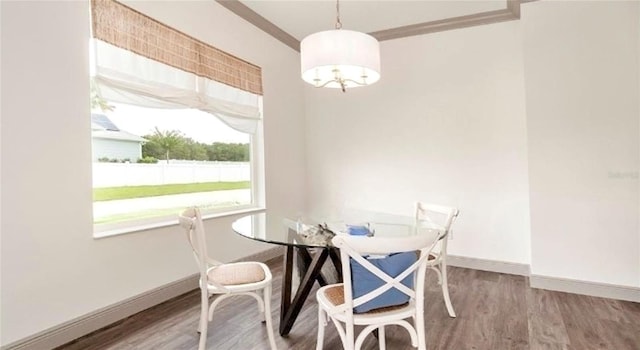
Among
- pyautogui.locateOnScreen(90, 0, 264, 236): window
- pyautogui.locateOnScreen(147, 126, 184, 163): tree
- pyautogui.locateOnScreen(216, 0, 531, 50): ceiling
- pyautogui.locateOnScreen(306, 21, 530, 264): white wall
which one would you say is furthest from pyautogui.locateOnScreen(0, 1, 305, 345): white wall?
pyautogui.locateOnScreen(306, 21, 530, 264): white wall

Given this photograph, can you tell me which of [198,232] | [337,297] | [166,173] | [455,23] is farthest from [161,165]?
[455,23]

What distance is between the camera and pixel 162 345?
A: 2.19 m

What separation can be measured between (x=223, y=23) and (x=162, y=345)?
282 cm

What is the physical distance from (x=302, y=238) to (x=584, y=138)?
8.64ft

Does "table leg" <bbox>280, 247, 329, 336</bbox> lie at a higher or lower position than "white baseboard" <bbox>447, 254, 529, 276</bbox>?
higher

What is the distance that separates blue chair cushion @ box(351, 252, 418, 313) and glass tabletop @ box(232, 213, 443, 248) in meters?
0.32

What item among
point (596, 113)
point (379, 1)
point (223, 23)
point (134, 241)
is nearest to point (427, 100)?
point (379, 1)

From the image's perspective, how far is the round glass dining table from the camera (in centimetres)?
210

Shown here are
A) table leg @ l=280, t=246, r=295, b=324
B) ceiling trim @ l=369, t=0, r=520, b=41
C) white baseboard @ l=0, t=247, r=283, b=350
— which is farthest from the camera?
ceiling trim @ l=369, t=0, r=520, b=41

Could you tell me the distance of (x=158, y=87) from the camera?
2.77 meters

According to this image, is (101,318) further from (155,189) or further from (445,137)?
(445,137)

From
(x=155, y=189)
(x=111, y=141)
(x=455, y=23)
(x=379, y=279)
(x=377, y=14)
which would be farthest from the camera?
(x=455, y=23)

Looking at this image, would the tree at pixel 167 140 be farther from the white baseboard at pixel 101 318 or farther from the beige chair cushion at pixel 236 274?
the beige chair cushion at pixel 236 274

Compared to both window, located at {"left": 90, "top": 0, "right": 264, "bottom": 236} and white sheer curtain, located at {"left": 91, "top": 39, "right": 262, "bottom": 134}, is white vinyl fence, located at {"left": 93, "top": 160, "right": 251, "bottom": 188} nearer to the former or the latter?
window, located at {"left": 90, "top": 0, "right": 264, "bottom": 236}
